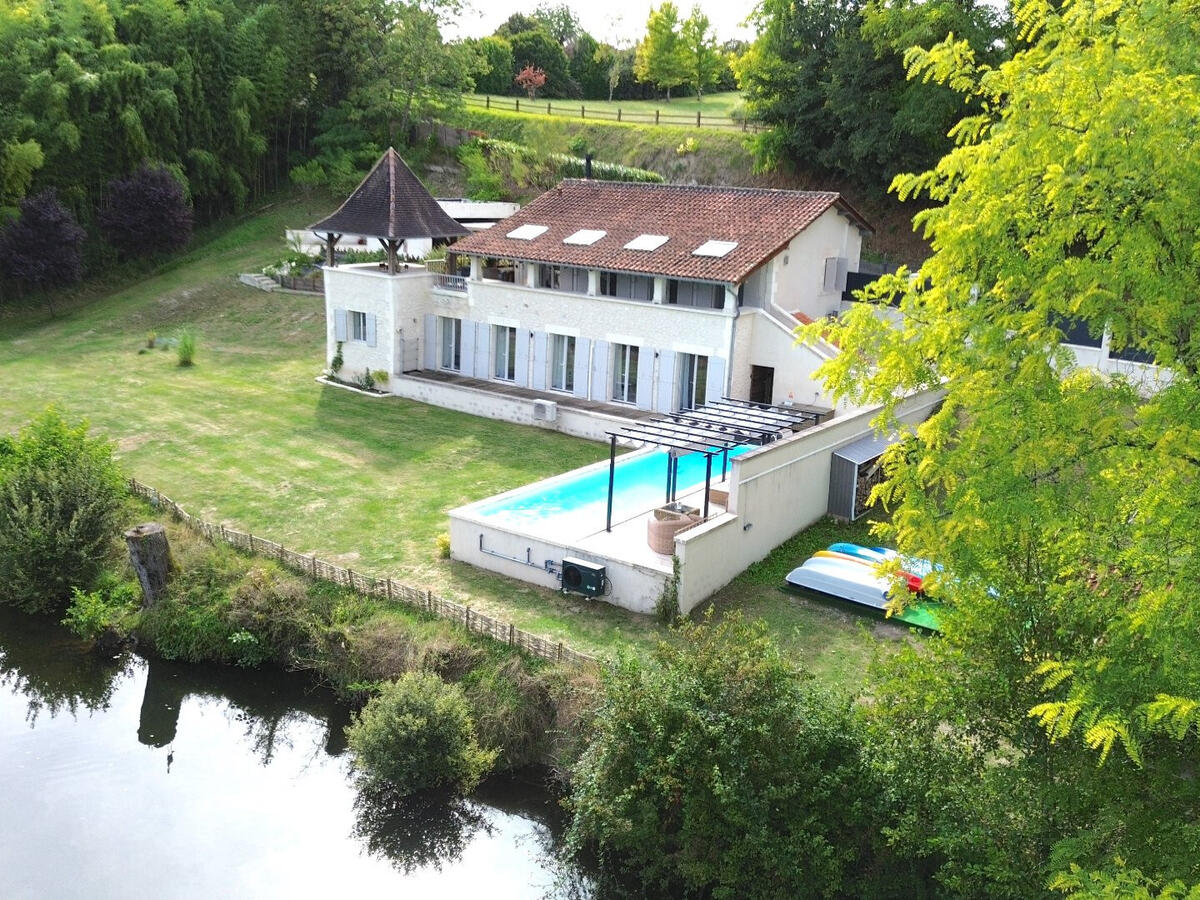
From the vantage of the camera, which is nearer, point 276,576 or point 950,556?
point 950,556

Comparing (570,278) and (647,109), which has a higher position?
(647,109)

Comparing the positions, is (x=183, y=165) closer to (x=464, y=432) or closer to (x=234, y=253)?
(x=234, y=253)

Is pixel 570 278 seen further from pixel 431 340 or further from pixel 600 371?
pixel 431 340

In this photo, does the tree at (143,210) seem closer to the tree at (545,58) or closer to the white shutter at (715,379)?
the white shutter at (715,379)

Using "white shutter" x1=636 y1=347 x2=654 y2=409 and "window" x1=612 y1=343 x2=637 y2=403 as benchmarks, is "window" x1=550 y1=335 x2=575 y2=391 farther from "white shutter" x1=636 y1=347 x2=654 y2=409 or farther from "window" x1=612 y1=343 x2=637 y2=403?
"white shutter" x1=636 y1=347 x2=654 y2=409

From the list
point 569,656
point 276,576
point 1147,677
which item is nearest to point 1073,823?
point 1147,677

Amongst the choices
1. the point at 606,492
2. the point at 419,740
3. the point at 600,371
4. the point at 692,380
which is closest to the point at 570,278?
the point at 600,371
